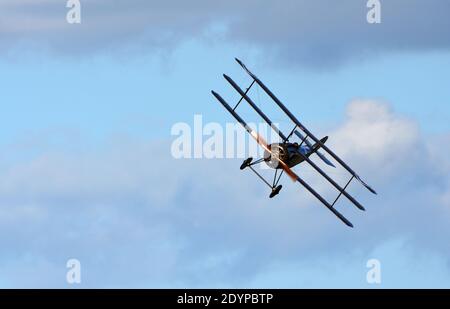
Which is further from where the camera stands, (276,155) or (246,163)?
(246,163)

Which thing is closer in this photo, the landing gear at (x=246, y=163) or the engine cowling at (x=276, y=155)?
the engine cowling at (x=276, y=155)

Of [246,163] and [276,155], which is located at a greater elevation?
[276,155]

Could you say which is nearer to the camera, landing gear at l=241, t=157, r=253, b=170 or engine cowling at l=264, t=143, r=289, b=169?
engine cowling at l=264, t=143, r=289, b=169
